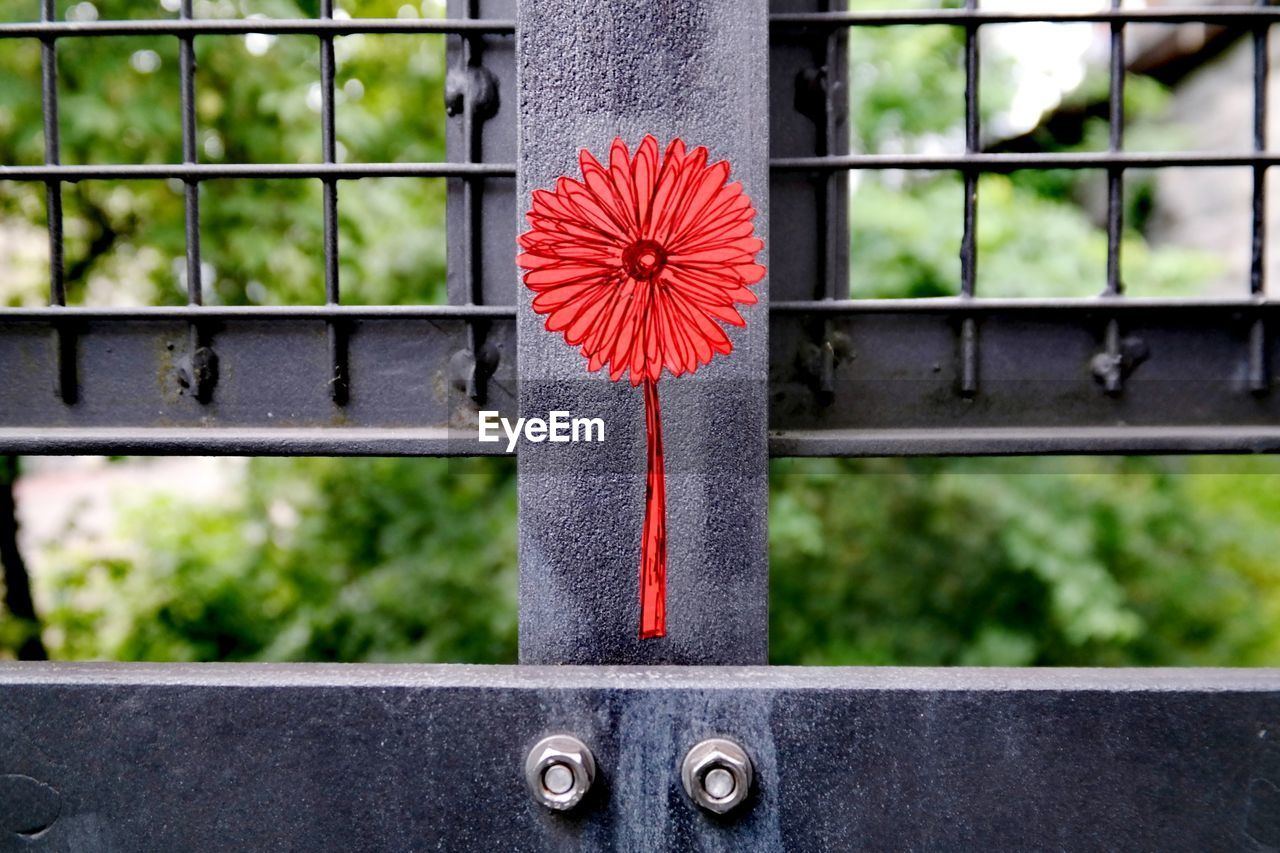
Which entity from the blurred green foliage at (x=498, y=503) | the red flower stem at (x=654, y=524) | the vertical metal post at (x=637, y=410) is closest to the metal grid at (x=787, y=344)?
the vertical metal post at (x=637, y=410)

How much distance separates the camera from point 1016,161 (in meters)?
1.85

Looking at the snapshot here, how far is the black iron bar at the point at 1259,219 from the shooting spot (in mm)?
1862

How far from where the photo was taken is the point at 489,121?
1.89 metres

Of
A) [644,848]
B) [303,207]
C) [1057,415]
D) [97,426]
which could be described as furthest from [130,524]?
[1057,415]

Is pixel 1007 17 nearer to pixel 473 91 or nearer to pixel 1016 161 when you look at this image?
pixel 1016 161

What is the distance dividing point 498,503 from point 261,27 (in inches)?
114

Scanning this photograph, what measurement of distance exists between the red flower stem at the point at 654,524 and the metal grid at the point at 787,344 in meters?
0.31

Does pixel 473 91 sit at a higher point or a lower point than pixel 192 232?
higher

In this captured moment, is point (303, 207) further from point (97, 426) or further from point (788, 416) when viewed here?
point (788, 416)

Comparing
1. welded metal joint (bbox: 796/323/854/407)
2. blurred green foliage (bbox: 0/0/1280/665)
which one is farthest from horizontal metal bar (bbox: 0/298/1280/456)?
blurred green foliage (bbox: 0/0/1280/665)

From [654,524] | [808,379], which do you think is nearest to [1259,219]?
[808,379]

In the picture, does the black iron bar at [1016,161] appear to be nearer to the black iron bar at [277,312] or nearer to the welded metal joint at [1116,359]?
the welded metal joint at [1116,359]

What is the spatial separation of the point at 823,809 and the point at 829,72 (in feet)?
5.02

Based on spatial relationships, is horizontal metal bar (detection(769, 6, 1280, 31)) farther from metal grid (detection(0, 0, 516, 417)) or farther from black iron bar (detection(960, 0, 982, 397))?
metal grid (detection(0, 0, 516, 417))
